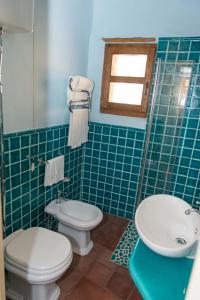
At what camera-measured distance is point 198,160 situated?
7.07 feet

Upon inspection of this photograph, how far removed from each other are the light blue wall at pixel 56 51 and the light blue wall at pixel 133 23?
0.44 feet

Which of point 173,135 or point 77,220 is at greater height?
point 173,135

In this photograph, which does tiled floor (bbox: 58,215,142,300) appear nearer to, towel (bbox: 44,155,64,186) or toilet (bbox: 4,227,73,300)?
toilet (bbox: 4,227,73,300)

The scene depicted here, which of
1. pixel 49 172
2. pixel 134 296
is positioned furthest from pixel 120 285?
pixel 49 172

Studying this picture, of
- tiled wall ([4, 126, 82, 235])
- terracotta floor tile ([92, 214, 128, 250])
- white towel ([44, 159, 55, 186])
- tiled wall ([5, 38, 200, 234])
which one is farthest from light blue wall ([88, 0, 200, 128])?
terracotta floor tile ([92, 214, 128, 250])

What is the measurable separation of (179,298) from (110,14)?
2.46m

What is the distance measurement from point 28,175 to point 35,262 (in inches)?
27.3

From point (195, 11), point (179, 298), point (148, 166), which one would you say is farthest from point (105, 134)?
point (179, 298)

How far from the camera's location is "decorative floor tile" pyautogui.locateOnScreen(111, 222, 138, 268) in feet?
6.67

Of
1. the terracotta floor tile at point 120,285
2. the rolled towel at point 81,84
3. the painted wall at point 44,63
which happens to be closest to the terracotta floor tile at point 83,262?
the terracotta floor tile at point 120,285

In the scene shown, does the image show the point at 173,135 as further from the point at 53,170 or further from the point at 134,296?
the point at 134,296

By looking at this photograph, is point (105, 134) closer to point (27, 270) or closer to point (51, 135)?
point (51, 135)

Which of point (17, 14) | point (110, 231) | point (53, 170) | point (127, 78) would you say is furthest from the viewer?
point (110, 231)

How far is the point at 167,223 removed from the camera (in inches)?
54.4
